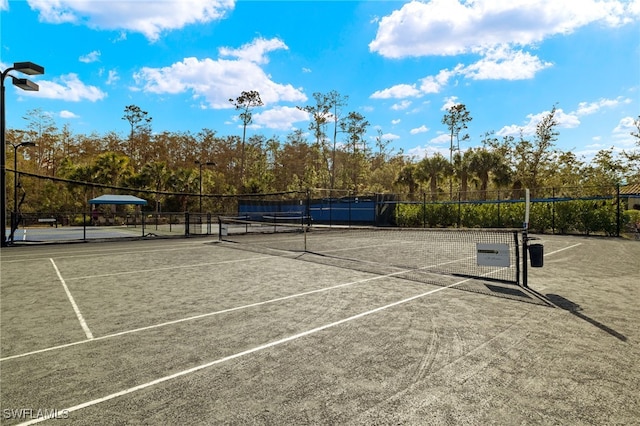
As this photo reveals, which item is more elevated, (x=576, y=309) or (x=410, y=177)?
(x=410, y=177)

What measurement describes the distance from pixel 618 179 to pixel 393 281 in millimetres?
53647

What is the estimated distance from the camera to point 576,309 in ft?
21.4

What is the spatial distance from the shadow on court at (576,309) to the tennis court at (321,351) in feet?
0.24

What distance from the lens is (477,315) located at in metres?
6.16

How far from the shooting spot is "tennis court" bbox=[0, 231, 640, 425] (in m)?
3.31

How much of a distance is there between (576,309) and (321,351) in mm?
5100

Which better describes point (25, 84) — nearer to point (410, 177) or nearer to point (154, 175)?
point (154, 175)

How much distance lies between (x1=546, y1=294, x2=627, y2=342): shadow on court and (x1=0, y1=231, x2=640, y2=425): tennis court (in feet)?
0.24

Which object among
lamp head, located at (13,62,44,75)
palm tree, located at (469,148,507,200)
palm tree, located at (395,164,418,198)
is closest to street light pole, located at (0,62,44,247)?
lamp head, located at (13,62,44,75)

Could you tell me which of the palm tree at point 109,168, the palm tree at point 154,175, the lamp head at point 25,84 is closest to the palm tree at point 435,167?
the palm tree at point 154,175

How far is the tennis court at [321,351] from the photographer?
3.31 meters

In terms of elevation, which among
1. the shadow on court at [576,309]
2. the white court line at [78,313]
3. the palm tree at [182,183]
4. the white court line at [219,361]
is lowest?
the white court line at [78,313]

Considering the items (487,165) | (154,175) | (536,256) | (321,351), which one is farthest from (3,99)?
(487,165)

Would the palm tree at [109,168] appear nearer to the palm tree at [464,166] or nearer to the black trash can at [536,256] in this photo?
the palm tree at [464,166]
